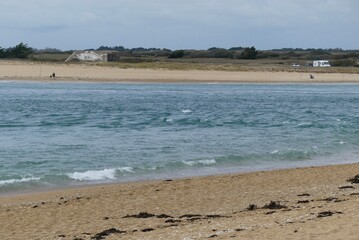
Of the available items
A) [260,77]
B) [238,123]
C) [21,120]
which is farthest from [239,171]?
A: [260,77]

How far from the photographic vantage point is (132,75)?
75.6 m

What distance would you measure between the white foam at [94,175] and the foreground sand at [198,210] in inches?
45.7

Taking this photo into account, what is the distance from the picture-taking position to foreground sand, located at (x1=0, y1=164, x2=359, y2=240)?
948cm

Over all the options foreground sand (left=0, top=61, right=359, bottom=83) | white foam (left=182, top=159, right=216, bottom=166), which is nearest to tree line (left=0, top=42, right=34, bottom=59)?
foreground sand (left=0, top=61, right=359, bottom=83)

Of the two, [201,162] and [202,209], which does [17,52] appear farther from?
[202,209]

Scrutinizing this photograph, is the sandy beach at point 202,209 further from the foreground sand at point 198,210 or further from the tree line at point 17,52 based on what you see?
the tree line at point 17,52

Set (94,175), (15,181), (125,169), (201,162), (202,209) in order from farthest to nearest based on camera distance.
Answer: (201,162)
(125,169)
(94,175)
(15,181)
(202,209)

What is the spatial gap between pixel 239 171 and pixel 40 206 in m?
6.70

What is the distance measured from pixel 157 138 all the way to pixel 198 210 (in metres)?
13.0

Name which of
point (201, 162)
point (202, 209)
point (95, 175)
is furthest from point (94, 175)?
point (202, 209)

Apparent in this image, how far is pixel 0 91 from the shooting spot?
55.7 meters

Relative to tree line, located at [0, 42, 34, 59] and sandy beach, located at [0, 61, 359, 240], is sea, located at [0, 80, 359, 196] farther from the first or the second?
tree line, located at [0, 42, 34, 59]

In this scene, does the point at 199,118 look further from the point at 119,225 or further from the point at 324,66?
the point at 324,66

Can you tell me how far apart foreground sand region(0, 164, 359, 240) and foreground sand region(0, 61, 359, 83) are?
5588 centimetres
